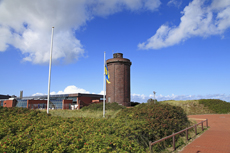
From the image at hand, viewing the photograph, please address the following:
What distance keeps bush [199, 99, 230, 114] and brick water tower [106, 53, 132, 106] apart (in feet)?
52.7

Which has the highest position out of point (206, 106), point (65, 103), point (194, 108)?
point (65, 103)

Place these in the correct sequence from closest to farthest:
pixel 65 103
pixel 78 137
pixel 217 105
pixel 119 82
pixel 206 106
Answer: pixel 78 137 → pixel 119 82 → pixel 217 105 → pixel 65 103 → pixel 206 106

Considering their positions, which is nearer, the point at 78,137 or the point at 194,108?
the point at 78,137

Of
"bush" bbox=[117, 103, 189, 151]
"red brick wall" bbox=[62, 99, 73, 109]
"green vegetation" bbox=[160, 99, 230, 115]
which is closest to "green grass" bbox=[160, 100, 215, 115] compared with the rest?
"green vegetation" bbox=[160, 99, 230, 115]

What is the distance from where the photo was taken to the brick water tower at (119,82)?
33281 millimetres

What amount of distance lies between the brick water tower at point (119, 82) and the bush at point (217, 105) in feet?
52.7

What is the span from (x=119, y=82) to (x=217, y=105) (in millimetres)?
19766

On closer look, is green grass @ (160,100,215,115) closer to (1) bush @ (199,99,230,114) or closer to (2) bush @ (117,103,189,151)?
(1) bush @ (199,99,230,114)

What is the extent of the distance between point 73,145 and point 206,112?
33807mm

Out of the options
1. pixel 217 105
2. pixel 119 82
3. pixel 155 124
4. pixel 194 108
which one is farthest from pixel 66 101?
pixel 217 105

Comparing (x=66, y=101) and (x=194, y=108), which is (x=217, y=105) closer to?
(x=194, y=108)

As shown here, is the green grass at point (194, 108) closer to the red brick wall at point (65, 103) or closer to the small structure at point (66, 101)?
the small structure at point (66, 101)

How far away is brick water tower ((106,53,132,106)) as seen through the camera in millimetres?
33281

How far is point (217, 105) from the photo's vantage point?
1341 inches
